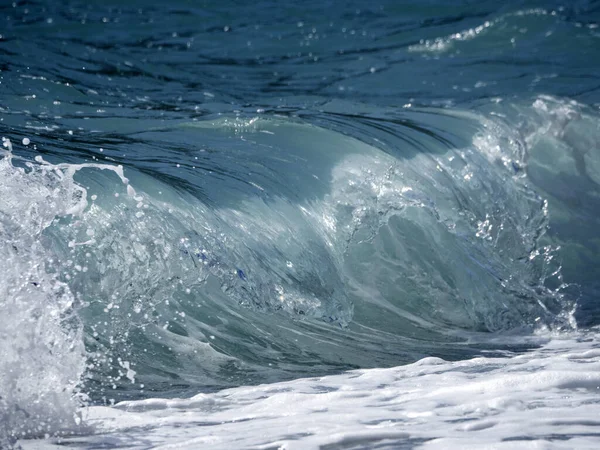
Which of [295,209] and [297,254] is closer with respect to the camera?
[297,254]

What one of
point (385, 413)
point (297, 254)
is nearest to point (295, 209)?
point (297, 254)

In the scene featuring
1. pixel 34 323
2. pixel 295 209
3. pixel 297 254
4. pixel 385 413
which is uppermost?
pixel 295 209

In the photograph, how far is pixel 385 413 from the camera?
11.1 ft

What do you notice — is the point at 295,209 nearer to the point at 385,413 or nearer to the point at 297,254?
the point at 297,254

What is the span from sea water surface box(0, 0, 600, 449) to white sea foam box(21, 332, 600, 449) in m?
0.01

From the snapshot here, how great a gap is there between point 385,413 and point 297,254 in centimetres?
165

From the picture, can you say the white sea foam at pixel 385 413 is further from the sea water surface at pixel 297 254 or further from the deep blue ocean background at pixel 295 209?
the deep blue ocean background at pixel 295 209

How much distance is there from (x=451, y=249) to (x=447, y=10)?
19.4 feet

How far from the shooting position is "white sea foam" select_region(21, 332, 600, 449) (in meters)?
3.05

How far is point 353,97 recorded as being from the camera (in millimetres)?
8227

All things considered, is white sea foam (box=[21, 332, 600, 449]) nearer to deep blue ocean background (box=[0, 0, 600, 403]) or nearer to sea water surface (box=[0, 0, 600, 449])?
sea water surface (box=[0, 0, 600, 449])

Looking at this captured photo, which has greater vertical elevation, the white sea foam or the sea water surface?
the sea water surface

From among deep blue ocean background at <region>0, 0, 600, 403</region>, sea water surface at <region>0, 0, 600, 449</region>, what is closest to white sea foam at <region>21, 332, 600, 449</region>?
sea water surface at <region>0, 0, 600, 449</region>

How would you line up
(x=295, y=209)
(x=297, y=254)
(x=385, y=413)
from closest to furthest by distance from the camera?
(x=385, y=413), (x=297, y=254), (x=295, y=209)
